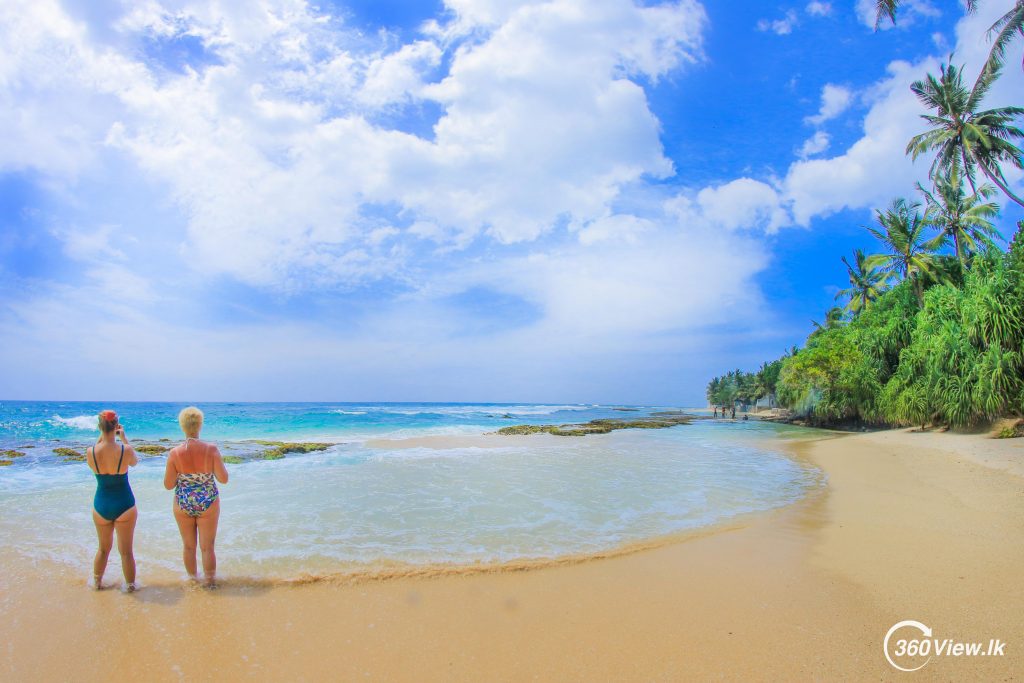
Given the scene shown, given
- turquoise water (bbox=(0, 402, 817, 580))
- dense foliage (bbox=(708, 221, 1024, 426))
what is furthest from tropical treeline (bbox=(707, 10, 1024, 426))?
turquoise water (bbox=(0, 402, 817, 580))

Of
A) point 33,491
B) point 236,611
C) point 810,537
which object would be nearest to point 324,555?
point 236,611

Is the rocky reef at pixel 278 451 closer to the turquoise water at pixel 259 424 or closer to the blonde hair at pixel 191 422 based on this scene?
the turquoise water at pixel 259 424

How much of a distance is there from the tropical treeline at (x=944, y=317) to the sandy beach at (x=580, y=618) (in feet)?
48.0

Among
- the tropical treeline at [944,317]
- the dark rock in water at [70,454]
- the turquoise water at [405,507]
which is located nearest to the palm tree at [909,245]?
the tropical treeline at [944,317]

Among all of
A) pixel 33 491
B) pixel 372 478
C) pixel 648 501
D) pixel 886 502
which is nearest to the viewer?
pixel 886 502

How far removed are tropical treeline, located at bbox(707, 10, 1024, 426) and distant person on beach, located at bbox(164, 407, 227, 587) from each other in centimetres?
2192

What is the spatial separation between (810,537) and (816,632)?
291 cm

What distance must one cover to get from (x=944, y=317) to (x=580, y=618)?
2306 cm

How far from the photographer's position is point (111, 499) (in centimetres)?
438

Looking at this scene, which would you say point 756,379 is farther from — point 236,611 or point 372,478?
point 236,611

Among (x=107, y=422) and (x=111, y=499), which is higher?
(x=107, y=422)

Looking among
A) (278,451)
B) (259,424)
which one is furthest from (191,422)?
(259,424)

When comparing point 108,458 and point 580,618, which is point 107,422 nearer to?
point 108,458

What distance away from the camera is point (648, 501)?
26.9 ft
